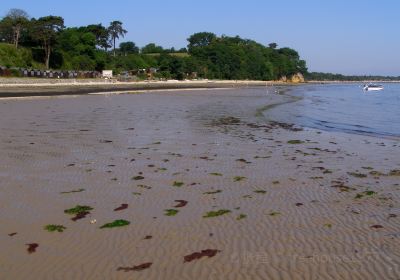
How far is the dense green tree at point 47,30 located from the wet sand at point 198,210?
7974 centimetres

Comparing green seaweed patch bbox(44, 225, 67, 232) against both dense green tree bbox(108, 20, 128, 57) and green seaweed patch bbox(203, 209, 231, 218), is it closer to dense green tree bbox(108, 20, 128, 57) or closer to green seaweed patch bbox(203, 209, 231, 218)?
green seaweed patch bbox(203, 209, 231, 218)

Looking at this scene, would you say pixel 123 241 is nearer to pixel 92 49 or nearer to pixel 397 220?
pixel 397 220

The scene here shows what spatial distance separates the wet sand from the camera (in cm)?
509

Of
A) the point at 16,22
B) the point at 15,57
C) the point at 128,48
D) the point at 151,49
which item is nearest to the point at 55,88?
the point at 15,57

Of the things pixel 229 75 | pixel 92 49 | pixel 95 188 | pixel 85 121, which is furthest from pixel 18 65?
pixel 229 75

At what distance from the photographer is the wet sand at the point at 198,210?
5094 millimetres

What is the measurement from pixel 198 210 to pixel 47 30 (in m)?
88.6

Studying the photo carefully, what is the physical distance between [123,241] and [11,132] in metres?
11.8

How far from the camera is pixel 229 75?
6594 inches

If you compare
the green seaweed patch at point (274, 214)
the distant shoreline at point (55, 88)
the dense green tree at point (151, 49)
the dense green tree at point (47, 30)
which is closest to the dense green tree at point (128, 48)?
the dense green tree at point (151, 49)

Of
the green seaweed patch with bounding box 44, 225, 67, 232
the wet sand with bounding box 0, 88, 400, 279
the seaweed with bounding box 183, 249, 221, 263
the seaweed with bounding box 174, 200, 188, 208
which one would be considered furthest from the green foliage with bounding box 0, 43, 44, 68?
the seaweed with bounding box 183, 249, 221, 263

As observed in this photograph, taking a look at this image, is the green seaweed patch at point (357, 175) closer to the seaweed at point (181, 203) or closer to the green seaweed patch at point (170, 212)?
the seaweed at point (181, 203)

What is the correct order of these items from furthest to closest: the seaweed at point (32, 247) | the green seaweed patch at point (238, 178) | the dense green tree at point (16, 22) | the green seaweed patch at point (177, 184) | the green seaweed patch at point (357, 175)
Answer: the dense green tree at point (16, 22) → the green seaweed patch at point (357, 175) → the green seaweed patch at point (238, 178) → the green seaweed patch at point (177, 184) → the seaweed at point (32, 247)

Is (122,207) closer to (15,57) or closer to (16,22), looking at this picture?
(15,57)
